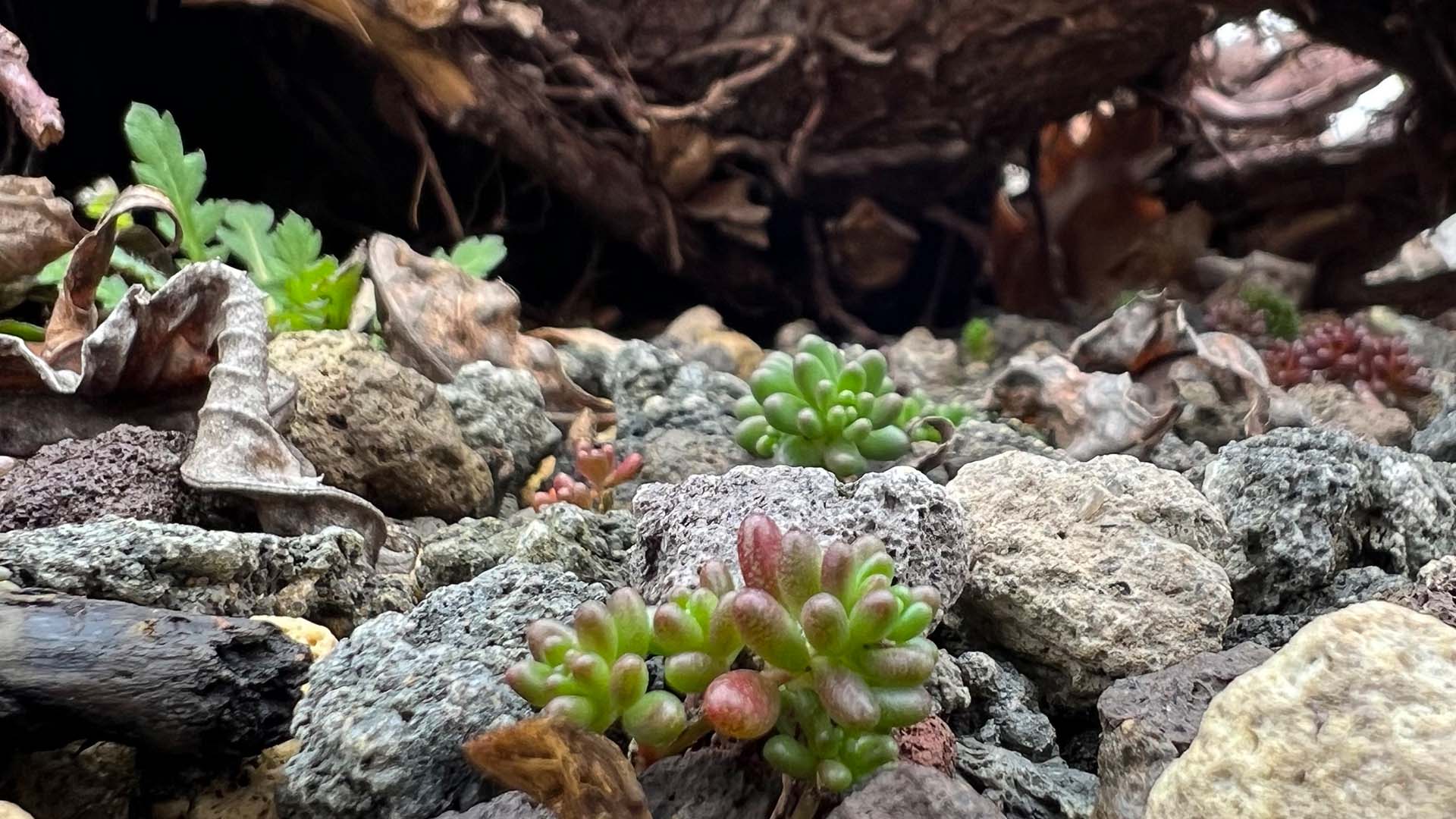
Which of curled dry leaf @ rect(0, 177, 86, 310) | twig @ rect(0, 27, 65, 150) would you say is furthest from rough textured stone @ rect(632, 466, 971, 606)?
curled dry leaf @ rect(0, 177, 86, 310)

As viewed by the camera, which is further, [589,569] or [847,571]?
[589,569]

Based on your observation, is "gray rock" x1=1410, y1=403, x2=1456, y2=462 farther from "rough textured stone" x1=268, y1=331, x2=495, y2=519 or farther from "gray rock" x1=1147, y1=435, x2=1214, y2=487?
"rough textured stone" x1=268, y1=331, x2=495, y2=519

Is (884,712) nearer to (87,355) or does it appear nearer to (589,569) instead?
(589,569)

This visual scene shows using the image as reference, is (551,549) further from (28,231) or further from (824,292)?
(824,292)

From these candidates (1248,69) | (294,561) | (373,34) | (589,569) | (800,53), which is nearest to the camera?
(294,561)

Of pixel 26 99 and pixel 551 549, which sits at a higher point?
pixel 26 99

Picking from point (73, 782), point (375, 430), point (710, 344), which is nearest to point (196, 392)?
point (375, 430)

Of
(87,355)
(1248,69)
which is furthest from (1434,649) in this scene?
(1248,69)
